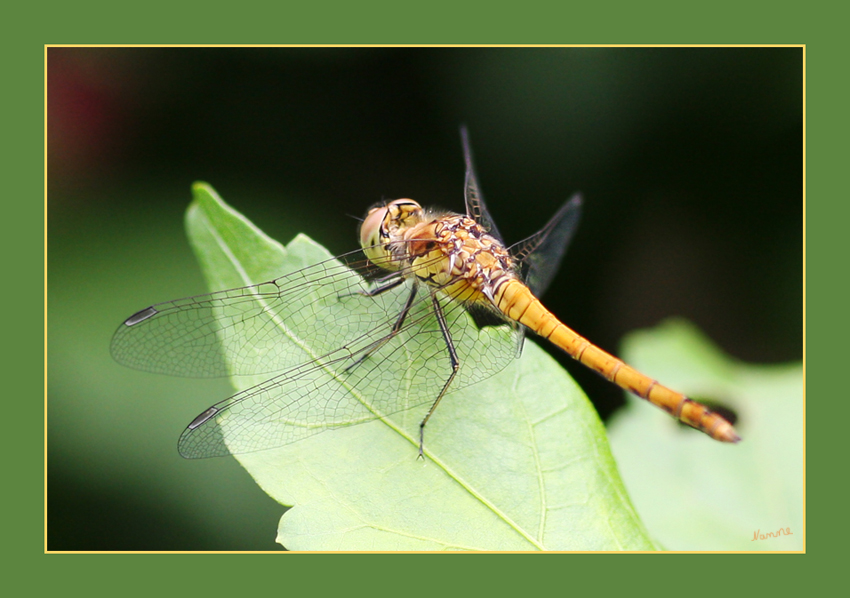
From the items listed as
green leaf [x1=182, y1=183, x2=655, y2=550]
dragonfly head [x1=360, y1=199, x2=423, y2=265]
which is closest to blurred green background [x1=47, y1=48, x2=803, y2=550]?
dragonfly head [x1=360, y1=199, x2=423, y2=265]

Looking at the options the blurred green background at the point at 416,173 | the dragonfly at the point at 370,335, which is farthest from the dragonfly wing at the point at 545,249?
the blurred green background at the point at 416,173

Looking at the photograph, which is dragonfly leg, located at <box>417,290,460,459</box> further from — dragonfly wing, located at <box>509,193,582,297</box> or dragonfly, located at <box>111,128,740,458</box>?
dragonfly wing, located at <box>509,193,582,297</box>

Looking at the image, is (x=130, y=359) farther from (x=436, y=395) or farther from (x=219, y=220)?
(x=436, y=395)

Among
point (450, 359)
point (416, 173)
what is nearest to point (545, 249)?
point (450, 359)

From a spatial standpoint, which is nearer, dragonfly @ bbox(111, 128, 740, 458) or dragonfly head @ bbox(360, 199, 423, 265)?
dragonfly @ bbox(111, 128, 740, 458)

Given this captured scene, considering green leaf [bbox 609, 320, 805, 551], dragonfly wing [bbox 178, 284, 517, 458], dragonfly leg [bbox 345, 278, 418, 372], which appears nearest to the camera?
dragonfly wing [bbox 178, 284, 517, 458]

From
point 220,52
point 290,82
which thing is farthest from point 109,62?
point 290,82

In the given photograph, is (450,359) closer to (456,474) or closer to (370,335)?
(370,335)
